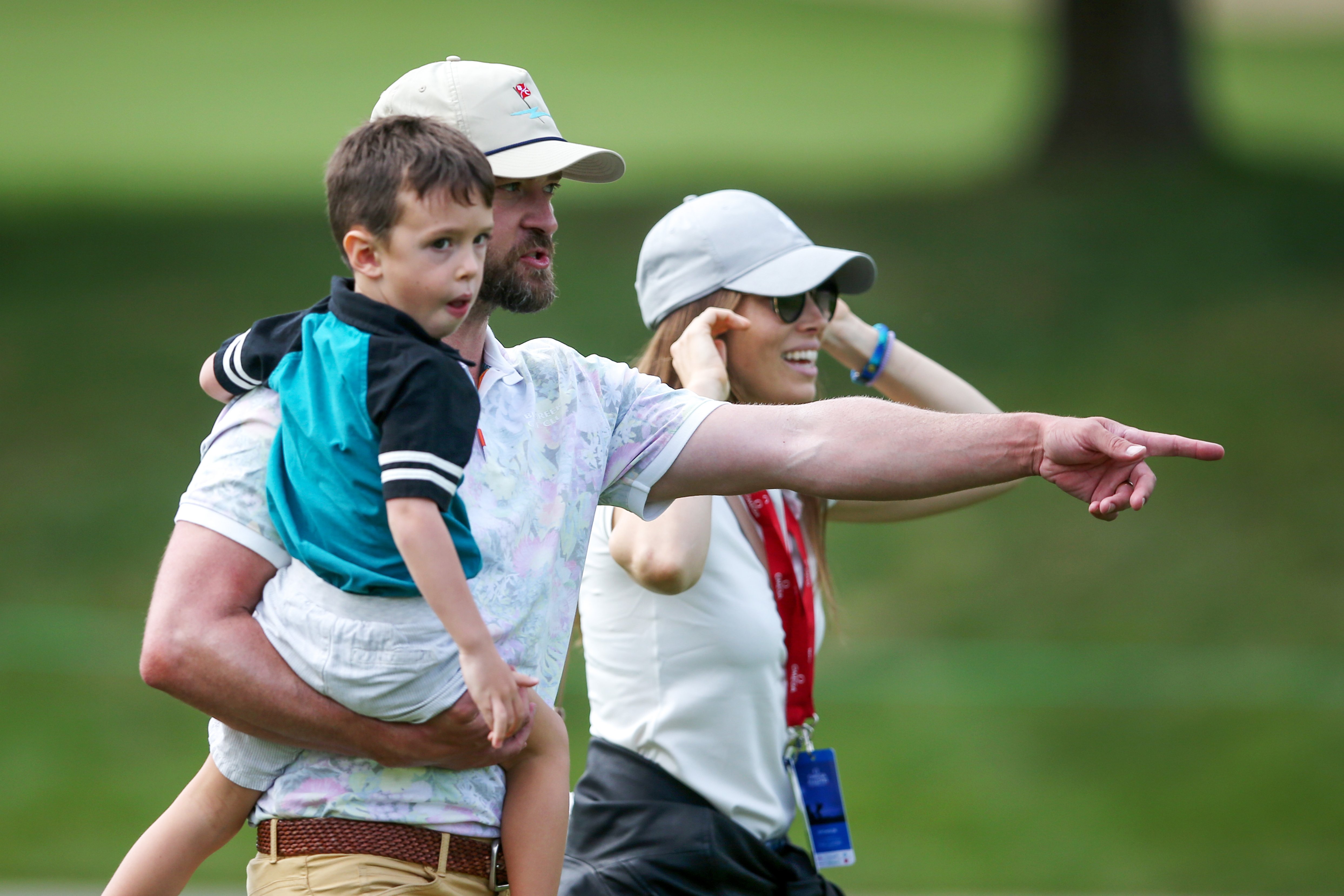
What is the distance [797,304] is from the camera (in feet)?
11.1

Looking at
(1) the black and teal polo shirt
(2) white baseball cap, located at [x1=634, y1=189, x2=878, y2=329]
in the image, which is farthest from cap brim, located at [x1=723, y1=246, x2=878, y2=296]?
(1) the black and teal polo shirt

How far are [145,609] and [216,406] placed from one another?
2.43 m

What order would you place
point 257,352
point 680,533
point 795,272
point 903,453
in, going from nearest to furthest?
point 257,352 < point 903,453 < point 680,533 < point 795,272

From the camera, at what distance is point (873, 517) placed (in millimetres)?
3732

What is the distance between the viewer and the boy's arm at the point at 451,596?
6.82 ft

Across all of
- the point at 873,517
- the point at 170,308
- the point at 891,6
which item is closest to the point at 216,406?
the point at 170,308

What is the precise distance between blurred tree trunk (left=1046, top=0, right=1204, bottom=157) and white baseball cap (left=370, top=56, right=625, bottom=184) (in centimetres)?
1239

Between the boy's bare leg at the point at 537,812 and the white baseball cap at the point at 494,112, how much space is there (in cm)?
89

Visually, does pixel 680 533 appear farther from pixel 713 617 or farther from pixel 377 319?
pixel 377 319

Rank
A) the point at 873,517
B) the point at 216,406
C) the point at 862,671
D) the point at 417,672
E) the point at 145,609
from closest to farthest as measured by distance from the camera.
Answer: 1. the point at 417,672
2. the point at 873,517
3. the point at 862,671
4. the point at 145,609
5. the point at 216,406

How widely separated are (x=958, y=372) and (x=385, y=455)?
1054cm

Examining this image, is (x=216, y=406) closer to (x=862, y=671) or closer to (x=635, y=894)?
(x=862, y=671)

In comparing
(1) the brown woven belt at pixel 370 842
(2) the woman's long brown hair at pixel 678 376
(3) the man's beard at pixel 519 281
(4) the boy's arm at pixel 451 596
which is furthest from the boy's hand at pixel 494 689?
(2) the woman's long brown hair at pixel 678 376

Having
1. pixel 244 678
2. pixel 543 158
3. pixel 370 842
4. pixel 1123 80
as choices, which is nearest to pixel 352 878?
pixel 370 842
